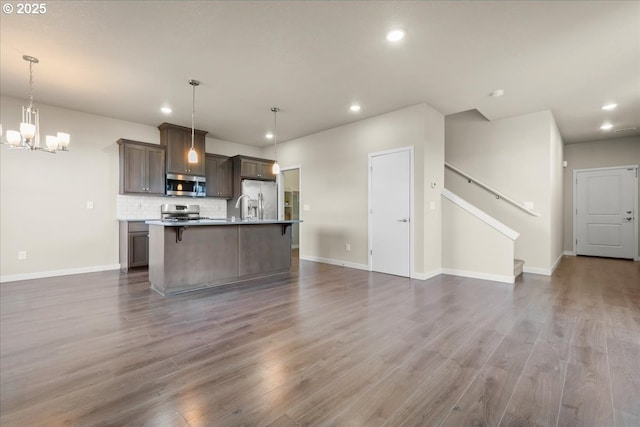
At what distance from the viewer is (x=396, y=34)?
2725 mm

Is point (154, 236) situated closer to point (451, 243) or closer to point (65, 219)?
point (65, 219)

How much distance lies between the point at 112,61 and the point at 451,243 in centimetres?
535

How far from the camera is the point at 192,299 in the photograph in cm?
345

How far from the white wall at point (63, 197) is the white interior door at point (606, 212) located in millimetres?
9956

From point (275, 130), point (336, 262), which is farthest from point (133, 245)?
point (336, 262)

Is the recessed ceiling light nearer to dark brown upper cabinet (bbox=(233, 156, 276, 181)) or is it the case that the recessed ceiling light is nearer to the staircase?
the staircase

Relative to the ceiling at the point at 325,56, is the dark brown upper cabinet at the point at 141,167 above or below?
below

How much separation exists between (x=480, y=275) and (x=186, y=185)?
5.68 metres

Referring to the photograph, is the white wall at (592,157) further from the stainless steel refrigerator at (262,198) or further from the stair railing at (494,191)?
the stainless steel refrigerator at (262,198)

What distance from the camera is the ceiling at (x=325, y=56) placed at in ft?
8.05

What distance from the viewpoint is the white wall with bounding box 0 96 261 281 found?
4355 mm

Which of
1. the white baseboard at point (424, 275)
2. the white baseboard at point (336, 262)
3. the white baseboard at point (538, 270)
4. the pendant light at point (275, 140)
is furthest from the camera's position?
the white baseboard at point (336, 262)

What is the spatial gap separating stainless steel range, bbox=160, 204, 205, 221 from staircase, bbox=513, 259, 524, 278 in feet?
19.5

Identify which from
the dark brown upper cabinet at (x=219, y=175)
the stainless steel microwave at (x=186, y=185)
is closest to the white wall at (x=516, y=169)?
the dark brown upper cabinet at (x=219, y=175)
